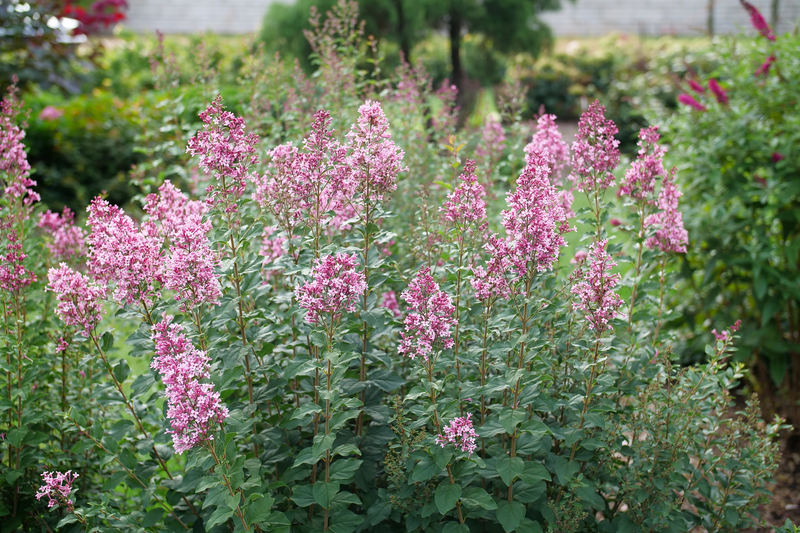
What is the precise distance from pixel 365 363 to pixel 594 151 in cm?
105

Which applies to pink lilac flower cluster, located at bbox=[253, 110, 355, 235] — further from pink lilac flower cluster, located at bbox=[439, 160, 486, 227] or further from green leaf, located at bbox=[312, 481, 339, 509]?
green leaf, located at bbox=[312, 481, 339, 509]

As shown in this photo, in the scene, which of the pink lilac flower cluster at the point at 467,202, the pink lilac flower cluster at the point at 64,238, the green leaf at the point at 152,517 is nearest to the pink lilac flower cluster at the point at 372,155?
the pink lilac flower cluster at the point at 467,202

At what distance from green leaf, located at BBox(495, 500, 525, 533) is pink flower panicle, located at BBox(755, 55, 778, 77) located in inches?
115

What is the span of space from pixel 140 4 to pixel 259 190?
1951 centimetres

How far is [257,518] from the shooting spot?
6.02 feet

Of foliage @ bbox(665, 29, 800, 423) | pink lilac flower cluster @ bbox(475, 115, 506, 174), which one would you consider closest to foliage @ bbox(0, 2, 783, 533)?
pink lilac flower cluster @ bbox(475, 115, 506, 174)

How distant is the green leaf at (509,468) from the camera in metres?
1.92

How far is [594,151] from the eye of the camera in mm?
2234

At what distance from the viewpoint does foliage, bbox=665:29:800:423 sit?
11.6 feet

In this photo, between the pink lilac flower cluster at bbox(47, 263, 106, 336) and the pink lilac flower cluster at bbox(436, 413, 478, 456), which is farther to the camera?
the pink lilac flower cluster at bbox(47, 263, 106, 336)

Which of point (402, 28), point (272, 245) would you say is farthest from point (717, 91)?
point (402, 28)

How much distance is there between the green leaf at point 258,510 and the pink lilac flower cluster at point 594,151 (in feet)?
4.55

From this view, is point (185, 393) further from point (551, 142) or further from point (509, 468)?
point (551, 142)

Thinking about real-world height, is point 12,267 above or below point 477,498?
above
